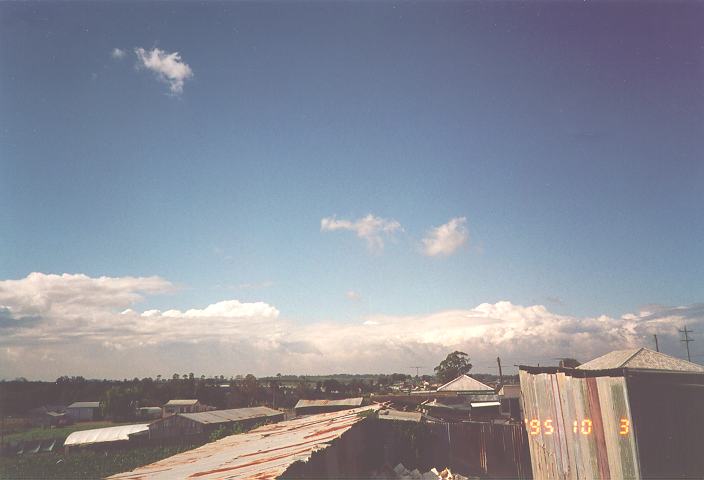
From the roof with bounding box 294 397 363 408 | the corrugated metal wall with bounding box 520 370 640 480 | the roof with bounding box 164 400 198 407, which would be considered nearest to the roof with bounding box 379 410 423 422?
the corrugated metal wall with bounding box 520 370 640 480

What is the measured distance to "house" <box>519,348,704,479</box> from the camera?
9188mm

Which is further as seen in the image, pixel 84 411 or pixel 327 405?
pixel 84 411

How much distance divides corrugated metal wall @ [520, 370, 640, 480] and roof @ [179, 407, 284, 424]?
32288mm

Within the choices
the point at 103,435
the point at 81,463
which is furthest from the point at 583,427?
the point at 103,435

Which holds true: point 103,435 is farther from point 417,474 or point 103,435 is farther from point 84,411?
point 84,411

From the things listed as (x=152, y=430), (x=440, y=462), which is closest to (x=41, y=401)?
(x=152, y=430)

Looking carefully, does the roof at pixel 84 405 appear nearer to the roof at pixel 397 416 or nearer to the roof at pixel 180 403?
the roof at pixel 180 403

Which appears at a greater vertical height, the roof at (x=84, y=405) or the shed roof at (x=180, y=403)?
the shed roof at (x=180, y=403)

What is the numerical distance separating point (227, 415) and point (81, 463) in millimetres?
13904

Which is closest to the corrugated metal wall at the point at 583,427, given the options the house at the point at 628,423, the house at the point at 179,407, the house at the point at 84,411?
the house at the point at 628,423

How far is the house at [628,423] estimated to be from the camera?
30.1ft

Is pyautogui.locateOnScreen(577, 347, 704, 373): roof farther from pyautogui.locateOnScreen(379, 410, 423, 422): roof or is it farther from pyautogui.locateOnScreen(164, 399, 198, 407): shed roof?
pyautogui.locateOnScreen(164, 399, 198, 407): shed roof

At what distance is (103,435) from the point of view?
35.8 metres

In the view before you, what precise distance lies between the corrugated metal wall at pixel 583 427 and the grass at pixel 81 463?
2457 centimetres
